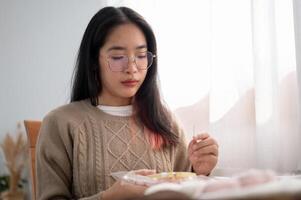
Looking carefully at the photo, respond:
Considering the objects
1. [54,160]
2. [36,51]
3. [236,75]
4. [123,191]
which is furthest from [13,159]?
[36,51]

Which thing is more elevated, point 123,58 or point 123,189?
point 123,58

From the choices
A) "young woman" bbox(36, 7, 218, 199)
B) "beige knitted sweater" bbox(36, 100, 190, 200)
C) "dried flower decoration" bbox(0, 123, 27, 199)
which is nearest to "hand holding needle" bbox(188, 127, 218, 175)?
"young woman" bbox(36, 7, 218, 199)

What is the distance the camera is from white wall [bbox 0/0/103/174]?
2191 millimetres

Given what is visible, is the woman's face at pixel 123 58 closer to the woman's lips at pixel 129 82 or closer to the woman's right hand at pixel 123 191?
the woman's lips at pixel 129 82

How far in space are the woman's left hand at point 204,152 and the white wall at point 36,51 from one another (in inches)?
46.9

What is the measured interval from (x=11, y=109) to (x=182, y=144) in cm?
117

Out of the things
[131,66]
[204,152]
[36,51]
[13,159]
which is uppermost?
[36,51]

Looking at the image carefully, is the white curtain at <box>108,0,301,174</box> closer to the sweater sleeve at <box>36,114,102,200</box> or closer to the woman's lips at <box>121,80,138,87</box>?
the woman's lips at <box>121,80,138,87</box>

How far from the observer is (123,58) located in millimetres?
1186

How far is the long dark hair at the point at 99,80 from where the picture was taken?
49.3 inches

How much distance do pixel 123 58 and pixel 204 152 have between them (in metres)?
0.32

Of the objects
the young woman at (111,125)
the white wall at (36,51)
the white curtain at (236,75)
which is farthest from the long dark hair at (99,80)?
the white wall at (36,51)

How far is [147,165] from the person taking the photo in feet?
3.97

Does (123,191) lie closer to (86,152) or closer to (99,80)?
(86,152)
